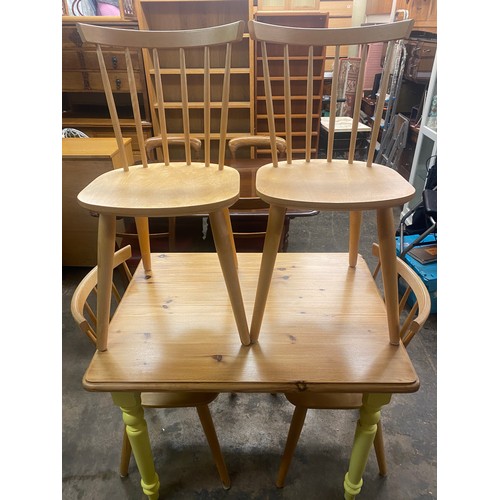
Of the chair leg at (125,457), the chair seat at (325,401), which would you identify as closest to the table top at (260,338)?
the chair seat at (325,401)

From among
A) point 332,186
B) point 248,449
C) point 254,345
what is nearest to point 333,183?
point 332,186

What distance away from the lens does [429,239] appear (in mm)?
2061

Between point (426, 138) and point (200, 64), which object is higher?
point (200, 64)

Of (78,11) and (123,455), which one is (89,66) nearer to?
(78,11)

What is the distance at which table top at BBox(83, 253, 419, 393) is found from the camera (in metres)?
0.80

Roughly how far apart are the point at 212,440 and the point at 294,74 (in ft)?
9.37

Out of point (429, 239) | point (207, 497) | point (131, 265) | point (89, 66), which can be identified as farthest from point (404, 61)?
point (207, 497)

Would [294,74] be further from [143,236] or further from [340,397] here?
[340,397]

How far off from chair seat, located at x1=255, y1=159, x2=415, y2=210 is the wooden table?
0.37 meters

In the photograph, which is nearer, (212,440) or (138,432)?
(138,432)

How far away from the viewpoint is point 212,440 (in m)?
1.07

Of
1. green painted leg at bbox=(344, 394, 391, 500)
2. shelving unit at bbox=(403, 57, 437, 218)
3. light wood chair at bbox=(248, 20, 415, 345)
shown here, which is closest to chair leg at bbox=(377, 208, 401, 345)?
light wood chair at bbox=(248, 20, 415, 345)

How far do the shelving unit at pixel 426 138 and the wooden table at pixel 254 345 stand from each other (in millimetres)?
1646

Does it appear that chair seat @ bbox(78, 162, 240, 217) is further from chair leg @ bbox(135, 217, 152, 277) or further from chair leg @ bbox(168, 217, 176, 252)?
chair leg @ bbox(168, 217, 176, 252)
